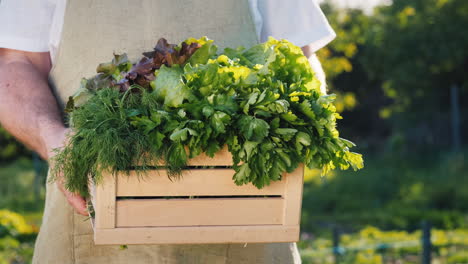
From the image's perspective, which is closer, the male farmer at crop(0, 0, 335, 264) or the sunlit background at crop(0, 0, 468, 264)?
the male farmer at crop(0, 0, 335, 264)

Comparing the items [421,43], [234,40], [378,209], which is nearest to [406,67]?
[421,43]

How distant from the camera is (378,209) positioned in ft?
37.6

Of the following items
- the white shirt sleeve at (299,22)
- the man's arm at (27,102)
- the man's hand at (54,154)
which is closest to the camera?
the man's hand at (54,154)

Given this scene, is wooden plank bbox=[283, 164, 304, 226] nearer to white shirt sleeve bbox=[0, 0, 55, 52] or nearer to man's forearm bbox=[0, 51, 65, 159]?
man's forearm bbox=[0, 51, 65, 159]

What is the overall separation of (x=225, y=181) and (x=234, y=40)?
1.82 ft

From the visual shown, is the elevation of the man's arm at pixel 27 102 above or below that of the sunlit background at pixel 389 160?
above

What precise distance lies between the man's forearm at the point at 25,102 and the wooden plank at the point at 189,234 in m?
0.38

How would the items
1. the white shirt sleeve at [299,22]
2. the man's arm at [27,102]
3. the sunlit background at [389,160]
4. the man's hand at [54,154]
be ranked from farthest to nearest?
the sunlit background at [389,160], the white shirt sleeve at [299,22], the man's arm at [27,102], the man's hand at [54,154]

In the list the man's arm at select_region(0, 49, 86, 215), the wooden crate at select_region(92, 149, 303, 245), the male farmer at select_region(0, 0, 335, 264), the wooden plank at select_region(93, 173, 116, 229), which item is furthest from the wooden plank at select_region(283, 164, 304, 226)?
the man's arm at select_region(0, 49, 86, 215)

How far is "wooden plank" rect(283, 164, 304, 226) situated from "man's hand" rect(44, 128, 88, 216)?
54 cm

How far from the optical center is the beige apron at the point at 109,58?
1.78 meters

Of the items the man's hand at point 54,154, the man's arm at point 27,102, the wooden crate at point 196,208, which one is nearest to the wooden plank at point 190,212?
the wooden crate at point 196,208

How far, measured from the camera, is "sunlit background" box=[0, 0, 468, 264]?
7078 millimetres

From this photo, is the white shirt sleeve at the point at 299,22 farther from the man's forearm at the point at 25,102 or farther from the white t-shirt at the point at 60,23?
the man's forearm at the point at 25,102
